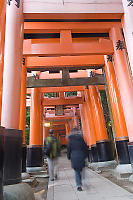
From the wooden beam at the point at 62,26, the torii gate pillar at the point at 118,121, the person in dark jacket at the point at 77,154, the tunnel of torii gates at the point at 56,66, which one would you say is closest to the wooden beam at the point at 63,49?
Answer: the tunnel of torii gates at the point at 56,66

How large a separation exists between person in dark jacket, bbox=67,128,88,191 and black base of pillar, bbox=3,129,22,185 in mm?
1212

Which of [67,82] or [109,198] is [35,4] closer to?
[67,82]

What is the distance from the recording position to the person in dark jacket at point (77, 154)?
3977mm

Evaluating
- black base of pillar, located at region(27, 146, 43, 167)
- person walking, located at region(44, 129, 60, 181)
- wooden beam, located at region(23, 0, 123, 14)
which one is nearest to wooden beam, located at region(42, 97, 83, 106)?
black base of pillar, located at region(27, 146, 43, 167)

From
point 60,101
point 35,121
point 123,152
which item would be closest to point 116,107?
point 123,152

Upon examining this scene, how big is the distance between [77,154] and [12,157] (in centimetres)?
146

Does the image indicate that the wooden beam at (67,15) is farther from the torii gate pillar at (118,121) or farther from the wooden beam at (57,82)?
the wooden beam at (57,82)

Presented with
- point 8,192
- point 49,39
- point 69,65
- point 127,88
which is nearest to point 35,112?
point 69,65

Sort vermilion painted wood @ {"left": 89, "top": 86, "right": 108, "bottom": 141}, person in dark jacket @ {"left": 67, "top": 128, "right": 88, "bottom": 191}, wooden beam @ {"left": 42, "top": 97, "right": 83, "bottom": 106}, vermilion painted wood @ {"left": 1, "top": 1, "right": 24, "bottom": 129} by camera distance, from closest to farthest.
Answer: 1. person in dark jacket @ {"left": 67, "top": 128, "right": 88, "bottom": 191}
2. vermilion painted wood @ {"left": 1, "top": 1, "right": 24, "bottom": 129}
3. vermilion painted wood @ {"left": 89, "top": 86, "right": 108, "bottom": 141}
4. wooden beam @ {"left": 42, "top": 97, "right": 83, "bottom": 106}

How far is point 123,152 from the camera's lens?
6.34m

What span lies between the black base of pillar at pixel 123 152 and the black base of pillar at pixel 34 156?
494 centimetres

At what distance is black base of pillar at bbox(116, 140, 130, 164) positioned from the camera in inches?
244

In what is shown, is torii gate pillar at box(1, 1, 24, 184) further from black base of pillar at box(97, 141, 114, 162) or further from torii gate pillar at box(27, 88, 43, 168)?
black base of pillar at box(97, 141, 114, 162)

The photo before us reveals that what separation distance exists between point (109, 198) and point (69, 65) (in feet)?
20.0
